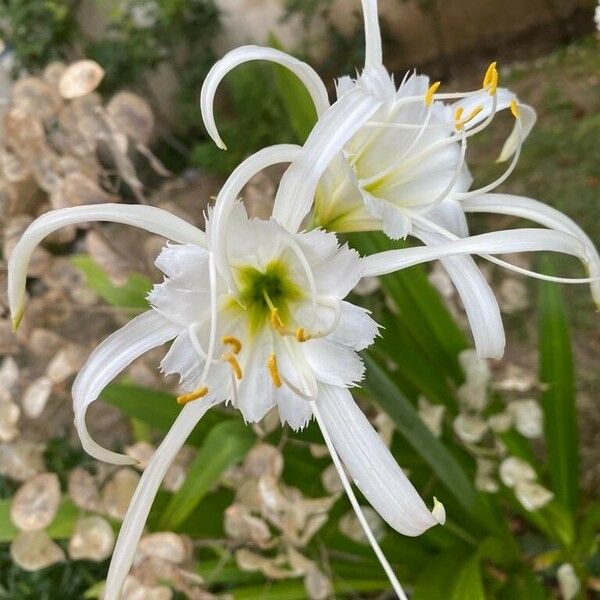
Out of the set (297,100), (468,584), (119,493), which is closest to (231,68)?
(297,100)

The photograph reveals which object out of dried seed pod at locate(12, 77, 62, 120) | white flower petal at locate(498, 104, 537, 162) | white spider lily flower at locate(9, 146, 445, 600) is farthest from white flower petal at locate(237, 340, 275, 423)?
dried seed pod at locate(12, 77, 62, 120)

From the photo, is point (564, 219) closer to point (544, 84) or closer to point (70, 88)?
point (70, 88)

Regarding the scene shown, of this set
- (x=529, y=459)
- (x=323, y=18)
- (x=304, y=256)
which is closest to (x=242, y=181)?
(x=304, y=256)

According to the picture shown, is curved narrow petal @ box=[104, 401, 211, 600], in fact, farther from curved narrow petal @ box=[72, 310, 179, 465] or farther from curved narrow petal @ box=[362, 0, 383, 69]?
curved narrow petal @ box=[362, 0, 383, 69]

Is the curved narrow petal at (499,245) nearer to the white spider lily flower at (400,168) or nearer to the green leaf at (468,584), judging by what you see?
the white spider lily flower at (400,168)

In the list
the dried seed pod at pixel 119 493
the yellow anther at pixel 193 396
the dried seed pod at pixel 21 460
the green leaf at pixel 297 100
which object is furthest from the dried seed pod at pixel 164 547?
the green leaf at pixel 297 100

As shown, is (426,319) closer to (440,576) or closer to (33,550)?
(440,576)
